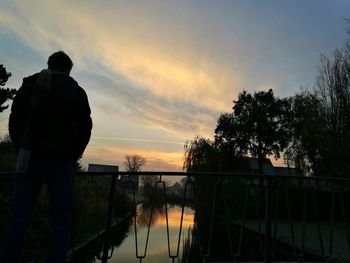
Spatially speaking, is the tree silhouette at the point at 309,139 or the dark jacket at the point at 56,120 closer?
the dark jacket at the point at 56,120

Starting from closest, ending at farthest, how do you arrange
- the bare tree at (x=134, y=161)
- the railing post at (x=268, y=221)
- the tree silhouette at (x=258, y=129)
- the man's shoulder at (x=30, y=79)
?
the man's shoulder at (x=30, y=79) → the railing post at (x=268, y=221) → the tree silhouette at (x=258, y=129) → the bare tree at (x=134, y=161)

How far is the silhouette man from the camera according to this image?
2756 millimetres

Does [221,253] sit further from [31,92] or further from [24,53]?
[31,92]

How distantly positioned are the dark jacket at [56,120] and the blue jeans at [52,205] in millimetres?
90

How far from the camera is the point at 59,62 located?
301cm

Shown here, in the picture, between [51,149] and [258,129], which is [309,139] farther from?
[51,149]

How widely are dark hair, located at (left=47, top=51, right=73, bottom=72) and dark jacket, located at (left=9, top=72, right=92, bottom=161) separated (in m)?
0.11

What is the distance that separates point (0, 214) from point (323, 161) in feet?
70.1

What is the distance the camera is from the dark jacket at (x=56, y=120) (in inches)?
108

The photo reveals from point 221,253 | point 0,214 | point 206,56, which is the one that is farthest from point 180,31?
point 0,214

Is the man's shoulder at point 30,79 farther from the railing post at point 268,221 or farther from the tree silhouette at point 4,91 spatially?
the tree silhouette at point 4,91

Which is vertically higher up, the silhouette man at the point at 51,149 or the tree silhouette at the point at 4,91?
the tree silhouette at the point at 4,91

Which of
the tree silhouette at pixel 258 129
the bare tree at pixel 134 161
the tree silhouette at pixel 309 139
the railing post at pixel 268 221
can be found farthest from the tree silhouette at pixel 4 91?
the bare tree at pixel 134 161

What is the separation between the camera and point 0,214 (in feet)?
22.7
